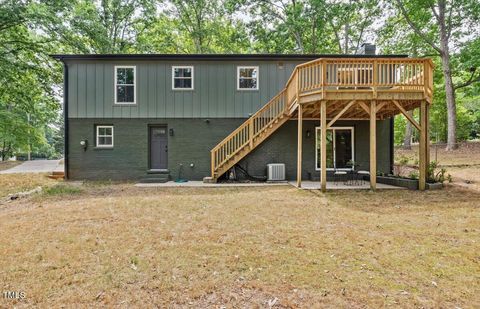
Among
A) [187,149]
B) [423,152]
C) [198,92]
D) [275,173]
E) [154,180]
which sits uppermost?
[198,92]

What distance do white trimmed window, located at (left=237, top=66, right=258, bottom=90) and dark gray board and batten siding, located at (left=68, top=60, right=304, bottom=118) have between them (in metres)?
0.17

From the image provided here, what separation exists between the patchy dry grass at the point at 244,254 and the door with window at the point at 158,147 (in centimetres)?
512

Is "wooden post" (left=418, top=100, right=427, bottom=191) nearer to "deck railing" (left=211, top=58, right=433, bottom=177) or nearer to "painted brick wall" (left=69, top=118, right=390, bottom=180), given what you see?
"deck railing" (left=211, top=58, right=433, bottom=177)

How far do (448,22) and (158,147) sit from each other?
63.7 feet

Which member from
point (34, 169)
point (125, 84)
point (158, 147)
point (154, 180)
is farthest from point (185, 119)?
point (34, 169)

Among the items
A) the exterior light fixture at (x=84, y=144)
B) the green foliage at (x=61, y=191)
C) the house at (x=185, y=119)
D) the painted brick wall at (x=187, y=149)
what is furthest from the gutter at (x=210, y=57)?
the green foliage at (x=61, y=191)

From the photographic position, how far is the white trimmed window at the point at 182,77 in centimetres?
1132

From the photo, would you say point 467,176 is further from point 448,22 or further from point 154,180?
point 448,22

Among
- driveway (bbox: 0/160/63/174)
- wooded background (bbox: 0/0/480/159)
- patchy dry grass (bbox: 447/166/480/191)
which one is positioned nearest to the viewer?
patchy dry grass (bbox: 447/166/480/191)

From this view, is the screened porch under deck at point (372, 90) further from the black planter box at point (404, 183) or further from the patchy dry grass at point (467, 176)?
the patchy dry grass at point (467, 176)

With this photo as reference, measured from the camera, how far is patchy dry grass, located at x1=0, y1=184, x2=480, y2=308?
258 cm

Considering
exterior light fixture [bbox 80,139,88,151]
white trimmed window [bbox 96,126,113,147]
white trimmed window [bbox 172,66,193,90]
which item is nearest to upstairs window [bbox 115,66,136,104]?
white trimmed window [bbox 96,126,113,147]

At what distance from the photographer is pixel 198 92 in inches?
445

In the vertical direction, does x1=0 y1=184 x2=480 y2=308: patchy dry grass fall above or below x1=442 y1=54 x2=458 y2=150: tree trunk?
below
